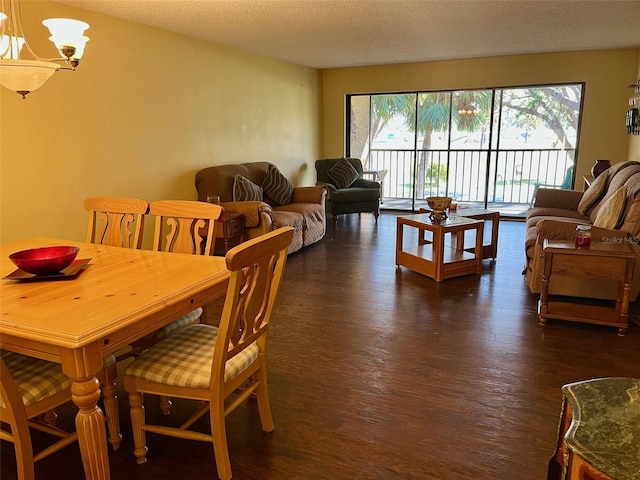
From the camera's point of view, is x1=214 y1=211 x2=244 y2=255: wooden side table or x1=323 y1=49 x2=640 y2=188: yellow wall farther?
x1=323 y1=49 x2=640 y2=188: yellow wall

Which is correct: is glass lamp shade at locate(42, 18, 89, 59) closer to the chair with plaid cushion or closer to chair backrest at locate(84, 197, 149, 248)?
chair backrest at locate(84, 197, 149, 248)

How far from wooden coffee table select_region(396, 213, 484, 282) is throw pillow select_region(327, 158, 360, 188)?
2368 millimetres

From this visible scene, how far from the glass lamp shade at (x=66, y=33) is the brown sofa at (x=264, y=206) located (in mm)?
2501

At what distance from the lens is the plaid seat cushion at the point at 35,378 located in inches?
65.2

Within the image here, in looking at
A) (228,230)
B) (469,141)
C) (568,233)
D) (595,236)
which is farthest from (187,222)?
(469,141)

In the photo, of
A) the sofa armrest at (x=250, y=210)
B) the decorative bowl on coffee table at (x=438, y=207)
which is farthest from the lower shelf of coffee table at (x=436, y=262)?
the sofa armrest at (x=250, y=210)

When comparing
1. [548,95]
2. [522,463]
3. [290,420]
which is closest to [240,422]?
[290,420]

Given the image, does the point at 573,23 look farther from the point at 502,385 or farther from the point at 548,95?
the point at 502,385

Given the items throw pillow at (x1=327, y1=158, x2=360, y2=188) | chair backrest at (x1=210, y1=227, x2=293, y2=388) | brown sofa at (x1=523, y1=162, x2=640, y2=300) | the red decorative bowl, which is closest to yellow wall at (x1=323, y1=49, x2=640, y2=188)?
throw pillow at (x1=327, y1=158, x2=360, y2=188)

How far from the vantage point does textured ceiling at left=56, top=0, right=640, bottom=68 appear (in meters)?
3.80

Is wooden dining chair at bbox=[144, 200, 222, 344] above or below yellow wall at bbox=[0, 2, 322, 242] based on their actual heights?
below

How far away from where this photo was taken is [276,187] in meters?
5.72

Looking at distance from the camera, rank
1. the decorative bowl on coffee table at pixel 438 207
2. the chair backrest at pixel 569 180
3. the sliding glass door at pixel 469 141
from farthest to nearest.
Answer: the sliding glass door at pixel 469 141, the chair backrest at pixel 569 180, the decorative bowl on coffee table at pixel 438 207

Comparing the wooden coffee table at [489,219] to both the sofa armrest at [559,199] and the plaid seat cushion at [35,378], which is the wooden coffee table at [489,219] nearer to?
the sofa armrest at [559,199]
